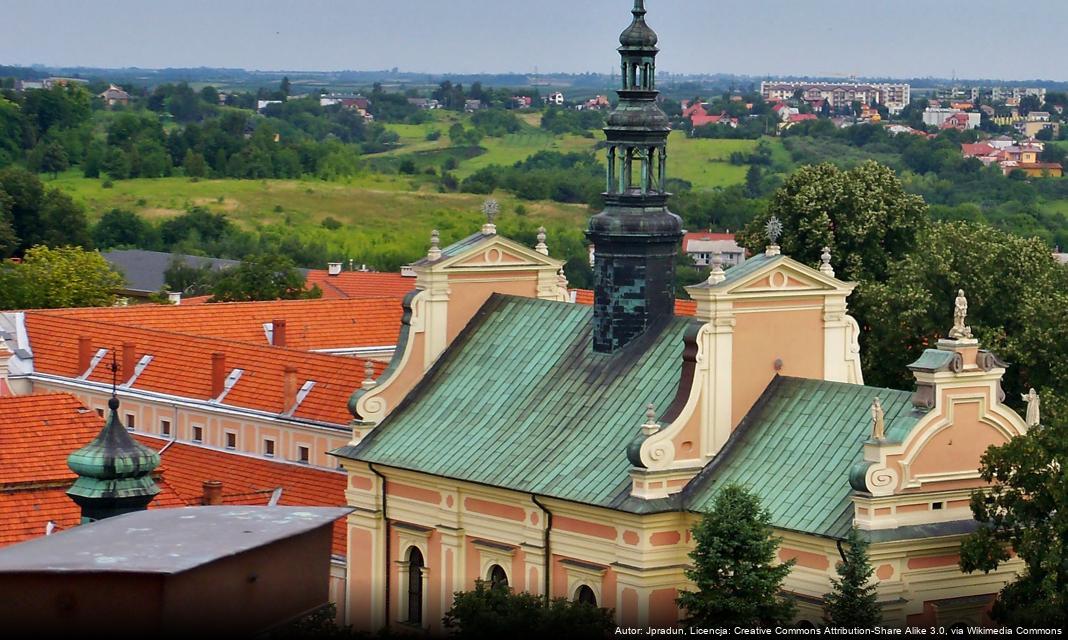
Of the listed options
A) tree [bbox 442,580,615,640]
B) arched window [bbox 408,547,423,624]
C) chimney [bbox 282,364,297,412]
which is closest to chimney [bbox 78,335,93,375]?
chimney [bbox 282,364,297,412]

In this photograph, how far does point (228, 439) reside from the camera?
65500mm

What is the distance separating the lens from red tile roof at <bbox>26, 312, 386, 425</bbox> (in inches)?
2468

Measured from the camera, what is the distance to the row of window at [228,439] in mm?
61656

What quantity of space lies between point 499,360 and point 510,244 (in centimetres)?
335

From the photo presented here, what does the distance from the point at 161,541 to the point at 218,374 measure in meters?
57.3

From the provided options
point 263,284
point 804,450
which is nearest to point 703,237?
point 263,284

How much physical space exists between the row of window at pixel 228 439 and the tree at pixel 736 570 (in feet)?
88.2

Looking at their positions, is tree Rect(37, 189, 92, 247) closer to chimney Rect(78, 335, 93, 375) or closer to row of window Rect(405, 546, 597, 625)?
chimney Rect(78, 335, 93, 375)

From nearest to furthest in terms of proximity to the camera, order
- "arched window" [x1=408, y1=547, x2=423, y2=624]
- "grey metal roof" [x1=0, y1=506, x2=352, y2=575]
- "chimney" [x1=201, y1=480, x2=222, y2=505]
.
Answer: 1. "grey metal roof" [x1=0, y1=506, x2=352, y2=575]
2. "arched window" [x1=408, y1=547, x2=423, y2=624]
3. "chimney" [x1=201, y1=480, x2=222, y2=505]

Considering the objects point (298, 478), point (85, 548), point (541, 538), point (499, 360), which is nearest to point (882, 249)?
point (298, 478)

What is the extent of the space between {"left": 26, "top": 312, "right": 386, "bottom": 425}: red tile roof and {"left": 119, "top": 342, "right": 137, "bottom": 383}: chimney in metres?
0.13

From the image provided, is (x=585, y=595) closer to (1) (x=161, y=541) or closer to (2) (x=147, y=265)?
(1) (x=161, y=541)

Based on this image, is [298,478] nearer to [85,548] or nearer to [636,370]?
[636,370]

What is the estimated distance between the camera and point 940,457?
36125 mm
